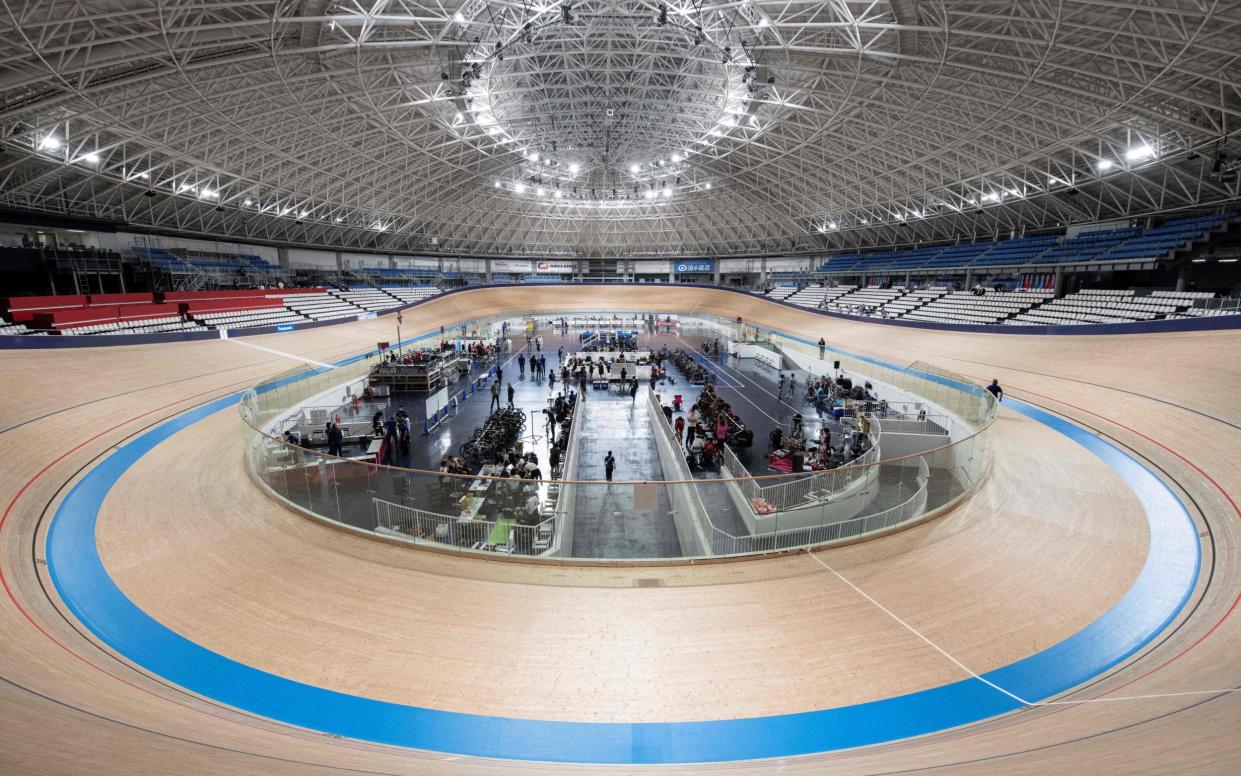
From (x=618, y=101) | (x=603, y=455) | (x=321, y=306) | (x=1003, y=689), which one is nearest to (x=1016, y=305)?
(x=618, y=101)

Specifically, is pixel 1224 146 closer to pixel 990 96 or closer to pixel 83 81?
pixel 990 96

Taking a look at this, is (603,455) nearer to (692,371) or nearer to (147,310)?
(692,371)

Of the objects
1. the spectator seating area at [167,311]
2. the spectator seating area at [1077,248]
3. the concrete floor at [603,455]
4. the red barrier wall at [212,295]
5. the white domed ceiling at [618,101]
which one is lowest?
the concrete floor at [603,455]

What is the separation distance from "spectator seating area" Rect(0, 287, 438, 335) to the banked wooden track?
1425 centimetres

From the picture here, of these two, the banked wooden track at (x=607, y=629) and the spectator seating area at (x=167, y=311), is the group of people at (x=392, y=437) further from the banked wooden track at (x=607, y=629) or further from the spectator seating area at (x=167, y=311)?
the spectator seating area at (x=167, y=311)

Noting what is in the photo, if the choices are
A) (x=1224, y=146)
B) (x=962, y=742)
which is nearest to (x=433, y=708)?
(x=962, y=742)

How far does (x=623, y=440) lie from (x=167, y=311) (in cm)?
2611

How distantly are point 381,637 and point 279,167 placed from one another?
118 feet

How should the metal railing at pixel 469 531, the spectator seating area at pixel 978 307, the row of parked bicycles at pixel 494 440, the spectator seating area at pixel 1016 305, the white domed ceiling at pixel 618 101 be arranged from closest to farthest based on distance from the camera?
the metal railing at pixel 469 531 → the row of parked bicycles at pixel 494 440 → the white domed ceiling at pixel 618 101 → the spectator seating area at pixel 1016 305 → the spectator seating area at pixel 978 307

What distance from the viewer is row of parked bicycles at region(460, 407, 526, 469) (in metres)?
12.2

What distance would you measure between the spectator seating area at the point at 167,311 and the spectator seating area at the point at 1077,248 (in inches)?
1903

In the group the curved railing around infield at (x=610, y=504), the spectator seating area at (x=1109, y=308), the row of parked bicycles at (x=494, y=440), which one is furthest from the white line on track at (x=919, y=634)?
the spectator seating area at (x=1109, y=308)

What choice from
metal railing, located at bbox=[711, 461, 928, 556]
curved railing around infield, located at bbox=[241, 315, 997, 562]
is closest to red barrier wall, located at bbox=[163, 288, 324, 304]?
curved railing around infield, located at bbox=[241, 315, 997, 562]

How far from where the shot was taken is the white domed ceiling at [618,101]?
14367mm
